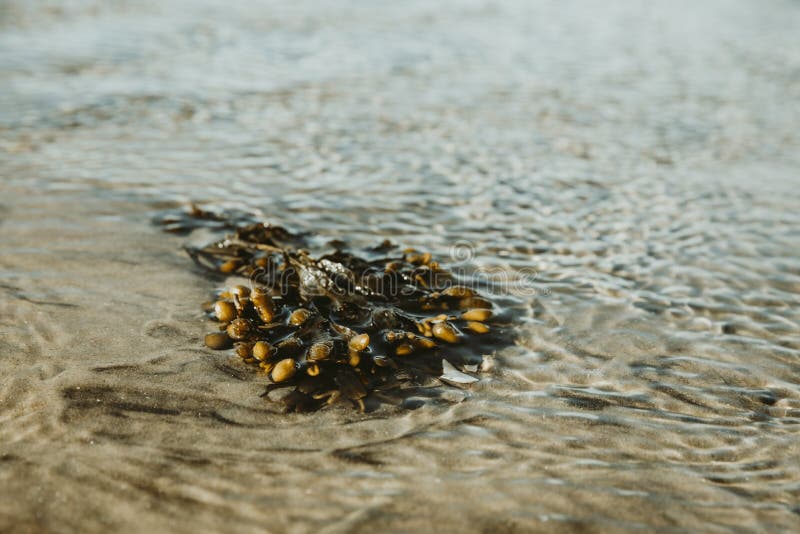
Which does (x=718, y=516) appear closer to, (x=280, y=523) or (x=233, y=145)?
(x=280, y=523)

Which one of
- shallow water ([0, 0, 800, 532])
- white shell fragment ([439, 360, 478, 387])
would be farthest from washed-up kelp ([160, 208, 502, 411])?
shallow water ([0, 0, 800, 532])

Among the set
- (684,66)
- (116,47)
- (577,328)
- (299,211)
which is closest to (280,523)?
(577,328)

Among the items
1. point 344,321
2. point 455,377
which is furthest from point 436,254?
point 455,377

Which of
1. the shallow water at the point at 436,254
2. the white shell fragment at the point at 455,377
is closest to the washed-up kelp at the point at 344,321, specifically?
the white shell fragment at the point at 455,377

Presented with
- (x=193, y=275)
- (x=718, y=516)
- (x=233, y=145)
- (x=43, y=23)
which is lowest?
(x=718, y=516)

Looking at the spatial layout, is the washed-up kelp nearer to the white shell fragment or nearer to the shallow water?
the white shell fragment

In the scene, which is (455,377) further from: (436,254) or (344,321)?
(436,254)
